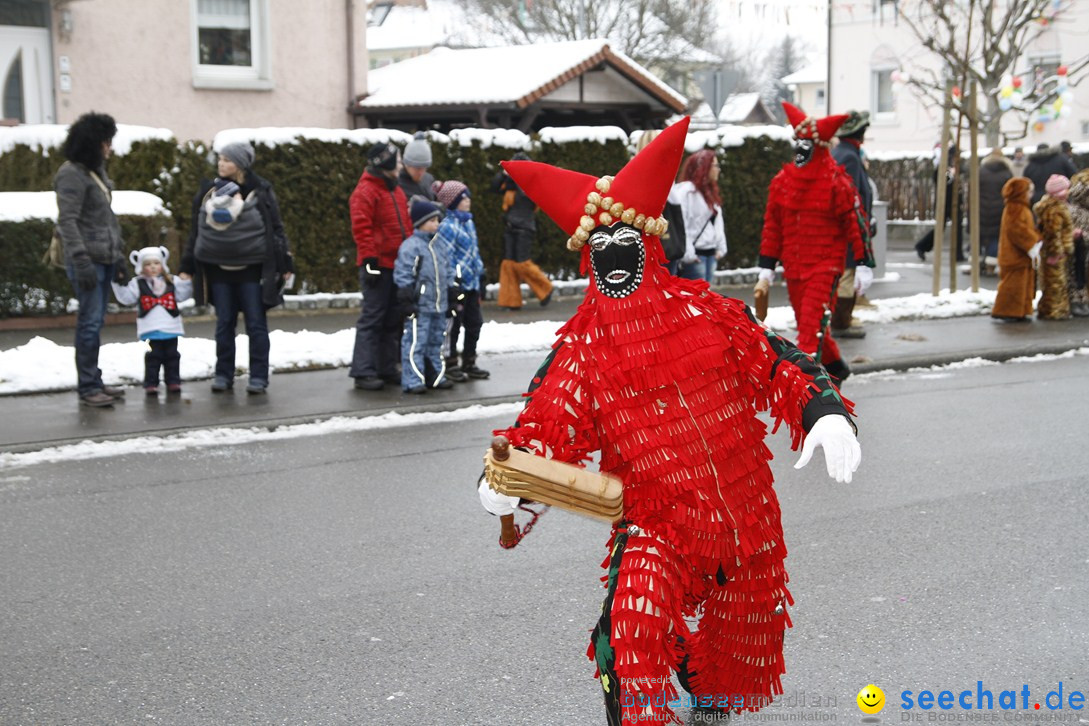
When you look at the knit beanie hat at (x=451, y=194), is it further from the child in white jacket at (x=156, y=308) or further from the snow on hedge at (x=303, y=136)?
the snow on hedge at (x=303, y=136)

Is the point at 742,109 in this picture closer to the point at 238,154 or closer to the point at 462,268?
the point at 462,268

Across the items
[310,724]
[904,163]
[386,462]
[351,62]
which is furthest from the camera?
[904,163]

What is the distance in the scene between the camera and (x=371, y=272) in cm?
996

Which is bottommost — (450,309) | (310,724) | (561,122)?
Answer: (310,724)

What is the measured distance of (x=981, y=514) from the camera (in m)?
6.63

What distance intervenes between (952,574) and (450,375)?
218 inches

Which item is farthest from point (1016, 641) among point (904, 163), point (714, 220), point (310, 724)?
point (904, 163)

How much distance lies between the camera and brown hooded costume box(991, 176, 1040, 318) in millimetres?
13523

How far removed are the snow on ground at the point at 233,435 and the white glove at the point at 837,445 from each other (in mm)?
5760

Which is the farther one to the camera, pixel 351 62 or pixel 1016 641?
pixel 351 62

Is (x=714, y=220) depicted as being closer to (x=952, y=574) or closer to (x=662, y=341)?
(x=952, y=574)

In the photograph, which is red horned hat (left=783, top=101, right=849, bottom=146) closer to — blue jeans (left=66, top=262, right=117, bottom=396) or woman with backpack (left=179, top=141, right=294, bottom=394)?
woman with backpack (left=179, top=141, right=294, bottom=394)

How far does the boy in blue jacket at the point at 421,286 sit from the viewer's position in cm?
972

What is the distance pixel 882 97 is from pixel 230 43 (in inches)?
923
